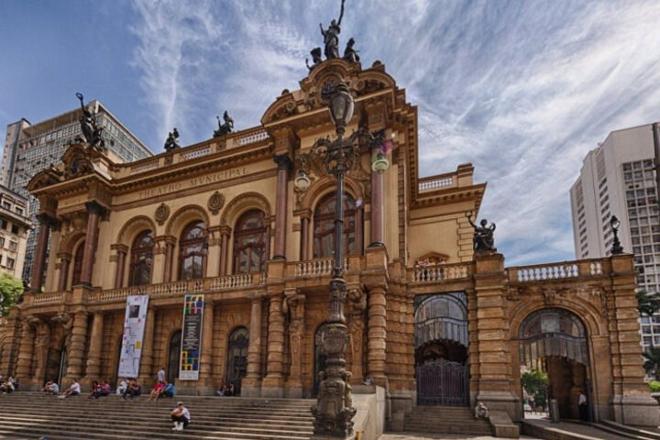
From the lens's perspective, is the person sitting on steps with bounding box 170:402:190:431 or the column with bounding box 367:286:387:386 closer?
the person sitting on steps with bounding box 170:402:190:431

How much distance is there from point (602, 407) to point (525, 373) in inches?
2047

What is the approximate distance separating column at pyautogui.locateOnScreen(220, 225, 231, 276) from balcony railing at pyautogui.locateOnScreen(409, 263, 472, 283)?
9.39 metres

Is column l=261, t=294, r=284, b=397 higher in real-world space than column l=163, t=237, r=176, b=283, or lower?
lower

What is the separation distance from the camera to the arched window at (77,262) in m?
28.5

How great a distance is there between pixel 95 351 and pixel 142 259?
5.40 meters

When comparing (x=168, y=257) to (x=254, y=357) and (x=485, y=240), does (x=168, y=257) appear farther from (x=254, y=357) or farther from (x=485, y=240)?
(x=485, y=240)

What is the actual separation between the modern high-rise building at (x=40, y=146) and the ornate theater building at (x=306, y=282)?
44.7 m

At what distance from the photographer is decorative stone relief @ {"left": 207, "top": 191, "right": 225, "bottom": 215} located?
82.0ft

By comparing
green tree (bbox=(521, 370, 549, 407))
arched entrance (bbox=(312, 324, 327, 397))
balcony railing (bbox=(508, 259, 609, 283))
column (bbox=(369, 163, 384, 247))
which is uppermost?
column (bbox=(369, 163, 384, 247))

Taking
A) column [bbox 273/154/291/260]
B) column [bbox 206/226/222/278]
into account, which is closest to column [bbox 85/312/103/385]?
column [bbox 206/226/222/278]

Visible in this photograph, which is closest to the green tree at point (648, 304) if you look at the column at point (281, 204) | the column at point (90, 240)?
the column at point (281, 204)

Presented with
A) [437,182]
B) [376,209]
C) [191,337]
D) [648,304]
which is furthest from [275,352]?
[648,304]

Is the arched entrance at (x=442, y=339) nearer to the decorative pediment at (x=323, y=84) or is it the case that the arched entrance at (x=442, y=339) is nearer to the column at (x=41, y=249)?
the decorative pediment at (x=323, y=84)

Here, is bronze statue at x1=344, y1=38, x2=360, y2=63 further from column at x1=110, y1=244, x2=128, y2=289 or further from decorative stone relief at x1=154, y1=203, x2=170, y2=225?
column at x1=110, y1=244, x2=128, y2=289
